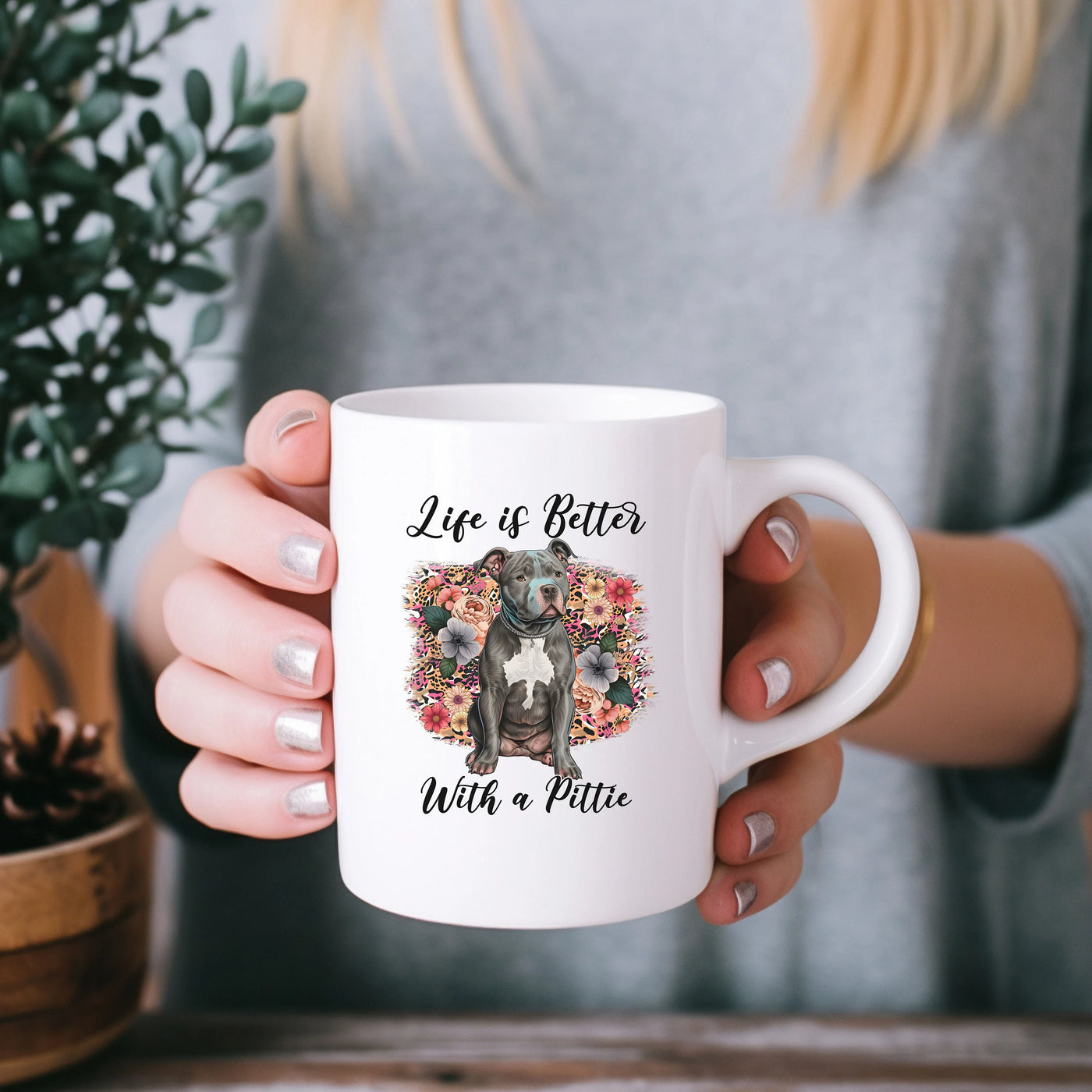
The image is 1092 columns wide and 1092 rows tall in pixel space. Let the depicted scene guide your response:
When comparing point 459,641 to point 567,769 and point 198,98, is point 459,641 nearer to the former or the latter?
point 567,769

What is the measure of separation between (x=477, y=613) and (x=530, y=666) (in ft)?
0.11

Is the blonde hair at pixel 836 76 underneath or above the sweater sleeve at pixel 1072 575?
above

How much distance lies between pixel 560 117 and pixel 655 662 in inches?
31.5

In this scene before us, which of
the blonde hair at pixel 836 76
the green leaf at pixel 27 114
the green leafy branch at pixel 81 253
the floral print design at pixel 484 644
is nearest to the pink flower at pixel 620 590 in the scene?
the floral print design at pixel 484 644

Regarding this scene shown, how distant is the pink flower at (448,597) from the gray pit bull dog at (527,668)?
17 mm

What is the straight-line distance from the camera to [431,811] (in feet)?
1.61

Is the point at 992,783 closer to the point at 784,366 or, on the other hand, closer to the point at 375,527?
the point at 784,366

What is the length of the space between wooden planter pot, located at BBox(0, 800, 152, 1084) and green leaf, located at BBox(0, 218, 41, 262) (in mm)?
386

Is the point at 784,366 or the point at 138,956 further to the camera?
the point at 784,366

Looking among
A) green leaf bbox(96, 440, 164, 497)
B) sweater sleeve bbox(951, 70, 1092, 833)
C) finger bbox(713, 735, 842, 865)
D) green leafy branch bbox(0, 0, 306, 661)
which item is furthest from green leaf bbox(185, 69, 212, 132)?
sweater sleeve bbox(951, 70, 1092, 833)

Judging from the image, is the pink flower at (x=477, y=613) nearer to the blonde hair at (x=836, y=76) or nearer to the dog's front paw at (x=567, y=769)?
the dog's front paw at (x=567, y=769)

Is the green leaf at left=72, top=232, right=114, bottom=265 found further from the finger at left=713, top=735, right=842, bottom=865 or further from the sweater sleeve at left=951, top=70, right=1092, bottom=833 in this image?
the sweater sleeve at left=951, top=70, right=1092, bottom=833

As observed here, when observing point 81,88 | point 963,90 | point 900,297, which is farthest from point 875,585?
point 81,88

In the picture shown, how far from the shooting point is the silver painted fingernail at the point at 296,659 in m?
0.53
